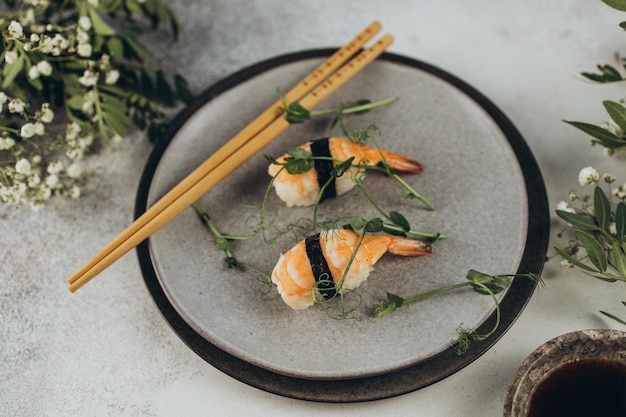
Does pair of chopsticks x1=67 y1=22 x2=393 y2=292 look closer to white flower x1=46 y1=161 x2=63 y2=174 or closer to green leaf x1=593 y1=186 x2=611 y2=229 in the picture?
white flower x1=46 y1=161 x2=63 y2=174

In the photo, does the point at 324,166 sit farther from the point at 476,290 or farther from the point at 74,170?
the point at 74,170

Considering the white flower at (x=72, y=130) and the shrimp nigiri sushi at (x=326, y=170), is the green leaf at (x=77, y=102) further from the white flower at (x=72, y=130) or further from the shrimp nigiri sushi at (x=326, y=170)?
the shrimp nigiri sushi at (x=326, y=170)

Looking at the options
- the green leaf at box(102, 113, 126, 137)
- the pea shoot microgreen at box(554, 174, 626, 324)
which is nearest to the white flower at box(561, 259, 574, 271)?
the pea shoot microgreen at box(554, 174, 626, 324)

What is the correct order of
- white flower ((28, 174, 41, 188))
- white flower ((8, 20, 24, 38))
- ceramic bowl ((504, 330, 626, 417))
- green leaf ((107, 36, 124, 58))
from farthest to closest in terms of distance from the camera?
green leaf ((107, 36, 124, 58))
white flower ((28, 174, 41, 188))
white flower ((8, 20, 24, 38))
ceramic bowl ((504, 330, 626, 417))

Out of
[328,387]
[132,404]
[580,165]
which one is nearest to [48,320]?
[132,404]

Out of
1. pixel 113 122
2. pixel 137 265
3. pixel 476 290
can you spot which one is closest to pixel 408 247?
pixel 476 290
